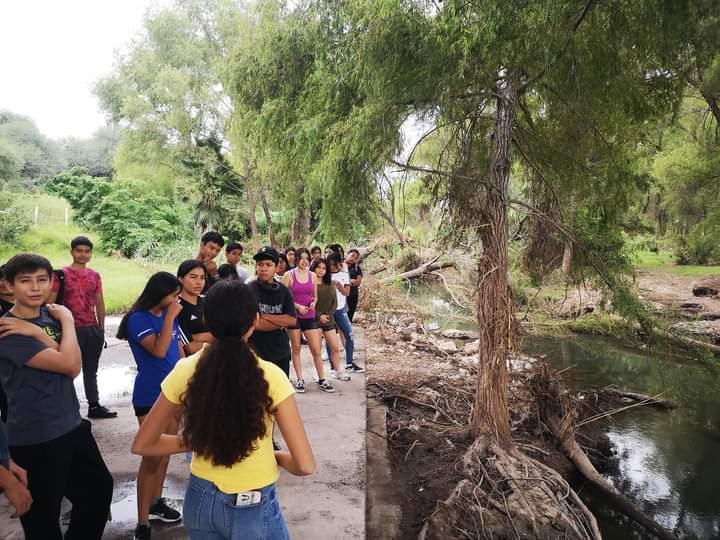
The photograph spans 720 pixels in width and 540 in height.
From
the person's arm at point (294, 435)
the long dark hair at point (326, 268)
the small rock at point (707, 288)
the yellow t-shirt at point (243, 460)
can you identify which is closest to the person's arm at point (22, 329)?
the yellow t-shirt at point (243, 460)

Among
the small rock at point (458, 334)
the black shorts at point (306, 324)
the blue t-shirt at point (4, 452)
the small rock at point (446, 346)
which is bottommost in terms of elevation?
the small rock at point (458, 334)

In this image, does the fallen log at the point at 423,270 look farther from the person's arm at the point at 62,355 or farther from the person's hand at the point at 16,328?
the person's hand at the point at 16,328

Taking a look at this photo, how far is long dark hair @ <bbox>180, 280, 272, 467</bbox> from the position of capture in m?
1.52

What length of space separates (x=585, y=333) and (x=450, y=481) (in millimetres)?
8586

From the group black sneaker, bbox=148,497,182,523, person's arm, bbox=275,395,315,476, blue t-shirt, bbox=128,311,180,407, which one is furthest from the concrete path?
Result: person's arm, bbox=275,395,315,476

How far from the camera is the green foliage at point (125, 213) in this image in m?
19.5

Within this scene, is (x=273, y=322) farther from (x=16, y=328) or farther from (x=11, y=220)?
(x=11, y=220)

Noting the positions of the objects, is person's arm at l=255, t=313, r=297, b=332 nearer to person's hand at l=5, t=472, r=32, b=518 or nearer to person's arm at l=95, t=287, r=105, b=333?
person's arm at l=95, t=287, r=105, b=333

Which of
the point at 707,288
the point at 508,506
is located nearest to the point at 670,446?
the point at 508,506

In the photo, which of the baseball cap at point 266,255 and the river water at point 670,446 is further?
the river water at point 670,446

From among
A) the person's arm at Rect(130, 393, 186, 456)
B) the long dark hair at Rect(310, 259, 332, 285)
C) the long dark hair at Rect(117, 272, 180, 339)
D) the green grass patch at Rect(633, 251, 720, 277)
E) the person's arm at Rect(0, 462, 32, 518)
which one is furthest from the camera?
the green grass patch at Rect(633, 251, 720, 277)

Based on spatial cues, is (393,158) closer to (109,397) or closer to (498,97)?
(498,97)

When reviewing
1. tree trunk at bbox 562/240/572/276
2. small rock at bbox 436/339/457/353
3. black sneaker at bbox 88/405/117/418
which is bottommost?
small rock at bbox 436/339/457/353

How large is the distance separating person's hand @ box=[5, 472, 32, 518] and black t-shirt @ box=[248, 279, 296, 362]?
78.7 inches
